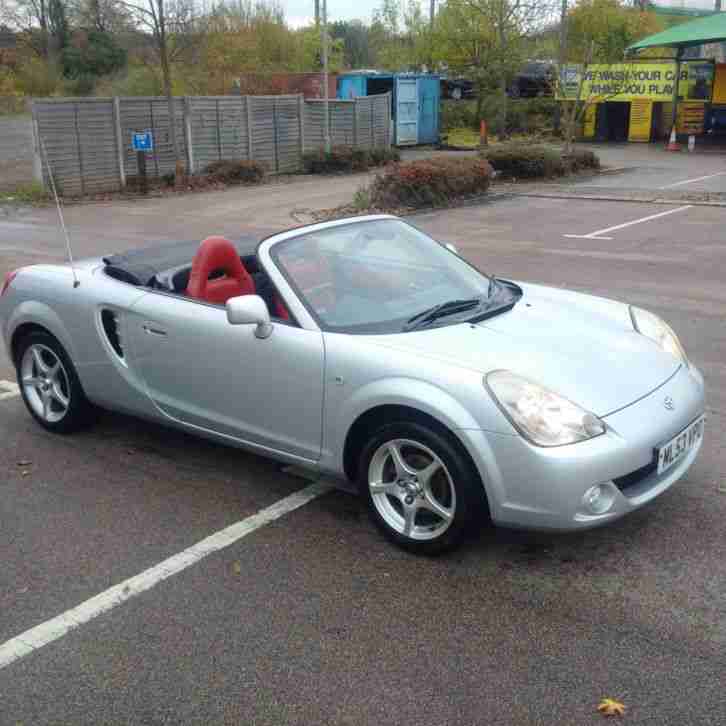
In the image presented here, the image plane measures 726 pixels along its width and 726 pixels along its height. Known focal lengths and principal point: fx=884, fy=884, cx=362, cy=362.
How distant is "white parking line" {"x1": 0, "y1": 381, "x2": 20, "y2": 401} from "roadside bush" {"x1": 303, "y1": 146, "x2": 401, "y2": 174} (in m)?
20.3

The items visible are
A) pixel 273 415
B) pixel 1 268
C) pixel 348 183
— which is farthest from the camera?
pixel 348 183

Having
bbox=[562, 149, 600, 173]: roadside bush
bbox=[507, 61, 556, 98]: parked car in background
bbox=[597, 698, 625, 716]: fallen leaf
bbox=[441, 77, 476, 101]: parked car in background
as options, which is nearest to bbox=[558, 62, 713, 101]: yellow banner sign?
bbox=[507, 61, 556, 98]: parked car in background

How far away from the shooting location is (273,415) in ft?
14.1

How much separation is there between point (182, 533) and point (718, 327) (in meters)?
5.58

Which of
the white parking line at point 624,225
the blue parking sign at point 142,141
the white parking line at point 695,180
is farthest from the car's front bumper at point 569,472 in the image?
the blue parking sign at point 142,141

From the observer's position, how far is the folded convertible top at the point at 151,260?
508 cm

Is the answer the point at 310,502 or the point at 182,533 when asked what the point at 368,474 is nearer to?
the point at 310,502

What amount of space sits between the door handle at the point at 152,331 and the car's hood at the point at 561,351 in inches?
51.1

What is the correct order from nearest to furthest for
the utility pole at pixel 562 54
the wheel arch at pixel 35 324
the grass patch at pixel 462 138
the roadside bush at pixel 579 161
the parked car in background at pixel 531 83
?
the wheel arch at pixel 35 324 < the roadside bush at pixel 579 161 < the utility pole at pixel 562 54 < the grass patch at pixel 462 138 < the parked car in background at pixel 531 83

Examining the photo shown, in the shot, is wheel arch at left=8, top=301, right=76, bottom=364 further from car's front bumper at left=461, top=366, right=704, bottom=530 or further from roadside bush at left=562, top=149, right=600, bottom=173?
roadside bush at left=562, top=149, right=600, bottom=173

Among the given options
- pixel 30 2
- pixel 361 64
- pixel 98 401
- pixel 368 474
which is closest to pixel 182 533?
pixel 368 474

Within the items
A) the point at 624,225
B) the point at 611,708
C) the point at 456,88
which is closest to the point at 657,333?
the point at 611,708

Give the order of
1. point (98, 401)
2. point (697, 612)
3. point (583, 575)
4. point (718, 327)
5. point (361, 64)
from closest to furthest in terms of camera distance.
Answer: point (697, 612) < point (583, 575) < point (98, 401) < point (718, 327) < point (361, 64)

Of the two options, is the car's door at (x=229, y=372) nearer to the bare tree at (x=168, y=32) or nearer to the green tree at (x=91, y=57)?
the bare tree at (x=168, y=32)
